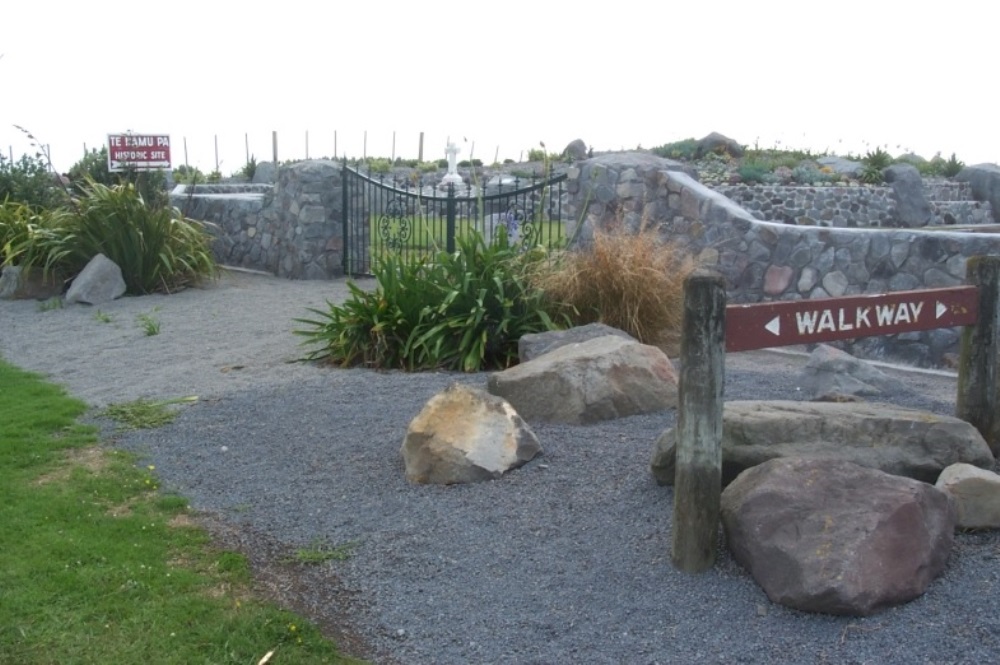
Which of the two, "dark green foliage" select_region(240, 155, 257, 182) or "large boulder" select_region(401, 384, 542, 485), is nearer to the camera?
"large boulder" select_region(401, 384, 542, 485)

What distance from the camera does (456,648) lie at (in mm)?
4211

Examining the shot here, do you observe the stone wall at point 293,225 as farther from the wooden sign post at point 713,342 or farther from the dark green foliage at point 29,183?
the wooden sign post at point 713,342

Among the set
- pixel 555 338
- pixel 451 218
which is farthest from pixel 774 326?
pixel 451 218

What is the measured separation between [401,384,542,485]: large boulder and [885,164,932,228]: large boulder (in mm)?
19272

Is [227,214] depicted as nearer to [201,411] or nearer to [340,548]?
[201,411]

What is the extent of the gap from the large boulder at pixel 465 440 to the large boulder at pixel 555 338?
1910mm

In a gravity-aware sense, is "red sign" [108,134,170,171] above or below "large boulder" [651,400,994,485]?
above

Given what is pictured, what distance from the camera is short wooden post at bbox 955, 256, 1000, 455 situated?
5355 millimetres

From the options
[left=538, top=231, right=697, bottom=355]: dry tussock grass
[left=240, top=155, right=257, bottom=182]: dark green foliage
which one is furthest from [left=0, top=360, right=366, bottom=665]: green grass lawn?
[left=240, top=155, right=257, bottom=182]: dark green foliage

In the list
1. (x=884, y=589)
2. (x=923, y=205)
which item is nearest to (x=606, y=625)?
(x=884, y=589)

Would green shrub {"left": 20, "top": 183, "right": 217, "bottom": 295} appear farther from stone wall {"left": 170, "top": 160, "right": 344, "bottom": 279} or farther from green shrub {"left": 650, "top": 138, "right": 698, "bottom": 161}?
green shrub {"left": 650, "top": 138, "right": 698, "bottom": 161}

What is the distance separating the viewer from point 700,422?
14.4 ft

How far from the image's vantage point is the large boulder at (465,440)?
5805mm

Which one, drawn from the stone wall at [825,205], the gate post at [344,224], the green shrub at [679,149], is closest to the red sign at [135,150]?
the gate post at [344,224]
